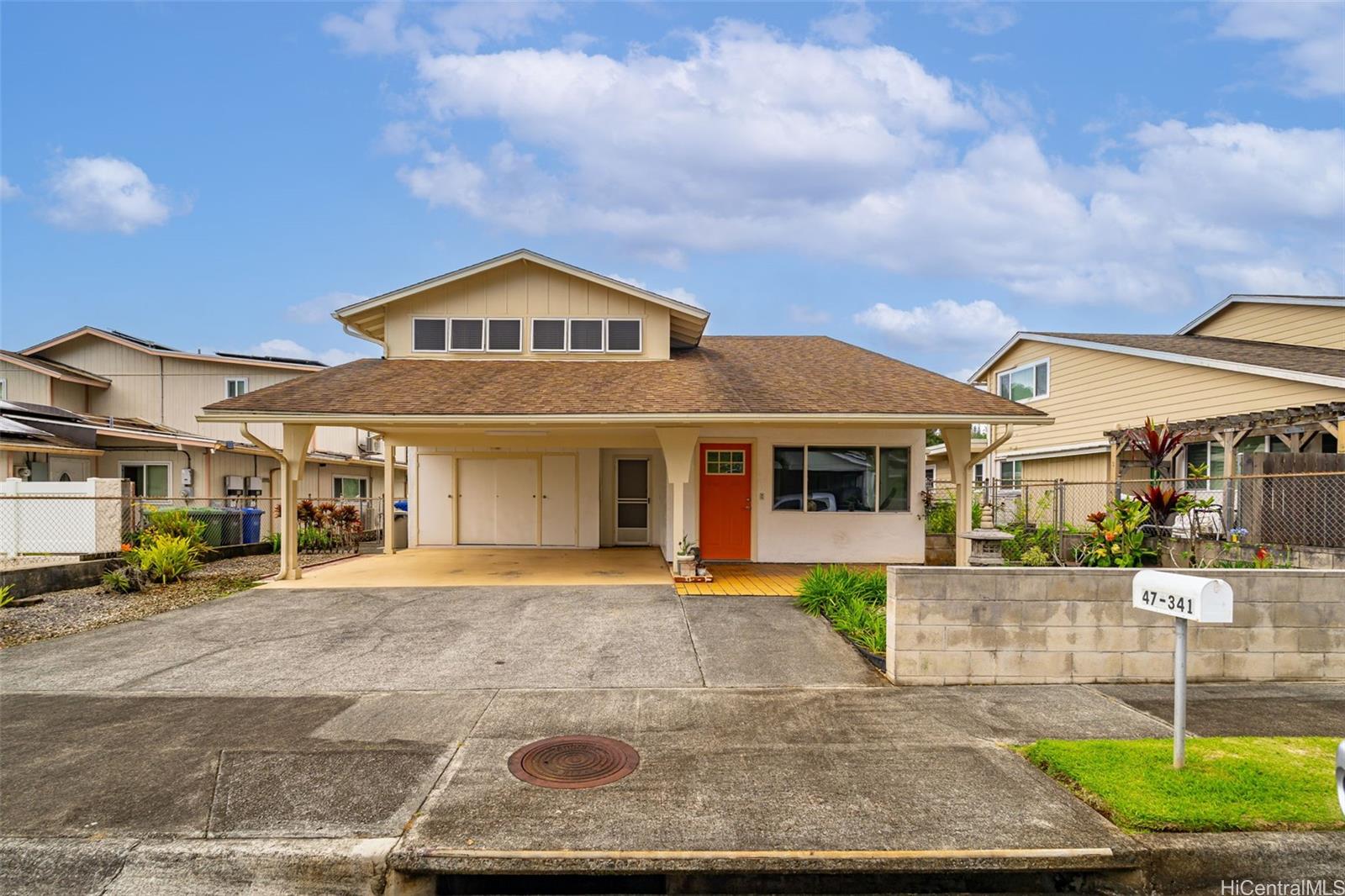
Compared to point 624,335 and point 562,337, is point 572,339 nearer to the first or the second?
point 562,337

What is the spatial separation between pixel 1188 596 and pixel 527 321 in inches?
468

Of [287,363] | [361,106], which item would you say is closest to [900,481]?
[361,106]

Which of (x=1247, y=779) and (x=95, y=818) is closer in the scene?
(x=95, y=818)

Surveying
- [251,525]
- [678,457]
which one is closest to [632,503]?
[678,457]

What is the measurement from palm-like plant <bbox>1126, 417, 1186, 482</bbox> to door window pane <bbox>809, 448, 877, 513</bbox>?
14.9 feet

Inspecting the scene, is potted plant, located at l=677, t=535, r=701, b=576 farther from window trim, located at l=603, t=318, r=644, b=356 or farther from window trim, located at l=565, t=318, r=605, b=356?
window trim, located at l=565, t=318, r=605, b=356

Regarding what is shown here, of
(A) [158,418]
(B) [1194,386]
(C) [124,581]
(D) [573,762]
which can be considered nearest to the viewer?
(D) [573,762]

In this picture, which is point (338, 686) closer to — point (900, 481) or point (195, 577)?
point (195, 577)

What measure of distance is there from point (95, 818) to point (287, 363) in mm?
23956

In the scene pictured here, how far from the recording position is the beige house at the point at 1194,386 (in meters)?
12.3

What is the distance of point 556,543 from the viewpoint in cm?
1544

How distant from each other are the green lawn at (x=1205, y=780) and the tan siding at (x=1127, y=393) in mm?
10522

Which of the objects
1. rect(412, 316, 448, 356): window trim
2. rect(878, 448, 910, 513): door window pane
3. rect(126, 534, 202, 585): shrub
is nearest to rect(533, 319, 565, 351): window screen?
rect(412, 316, 448, 356): window trim

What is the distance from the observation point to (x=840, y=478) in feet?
42.5
